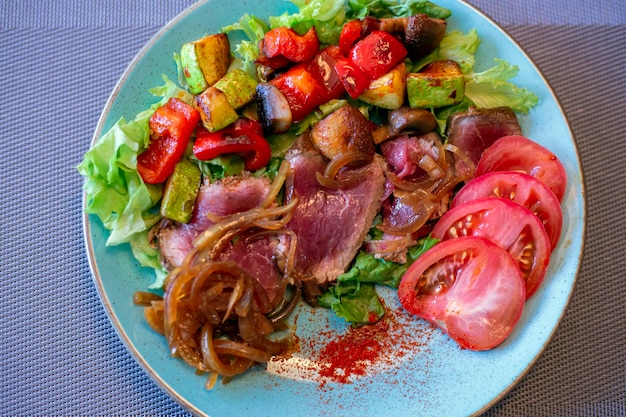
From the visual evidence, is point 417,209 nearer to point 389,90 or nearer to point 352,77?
point 389,90

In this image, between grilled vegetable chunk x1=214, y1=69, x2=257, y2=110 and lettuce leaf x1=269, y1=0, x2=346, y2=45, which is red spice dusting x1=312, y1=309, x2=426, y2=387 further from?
lettuce leaf x1=269, y1=0, x2=346, y2=45

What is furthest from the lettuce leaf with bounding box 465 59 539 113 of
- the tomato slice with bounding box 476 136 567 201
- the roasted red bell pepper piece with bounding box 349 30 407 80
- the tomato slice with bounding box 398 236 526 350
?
the tomato slice with bounding box 398 236 526 350

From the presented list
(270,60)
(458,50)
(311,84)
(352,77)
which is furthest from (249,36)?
(458,50)

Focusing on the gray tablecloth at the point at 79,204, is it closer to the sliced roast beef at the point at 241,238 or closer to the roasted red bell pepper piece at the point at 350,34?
the sliced roast beef at the point at 241,238

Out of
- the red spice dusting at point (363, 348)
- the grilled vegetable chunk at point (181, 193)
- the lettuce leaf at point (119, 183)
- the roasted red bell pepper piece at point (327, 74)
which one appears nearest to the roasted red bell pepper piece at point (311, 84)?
the roasted red bell pepper piece at point (327, 74)

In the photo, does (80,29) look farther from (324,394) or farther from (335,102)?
(324,394)

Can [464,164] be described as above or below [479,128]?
below
